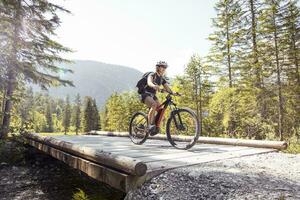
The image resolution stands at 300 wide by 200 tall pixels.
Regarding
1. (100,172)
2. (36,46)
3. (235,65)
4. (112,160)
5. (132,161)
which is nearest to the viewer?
(132,161)

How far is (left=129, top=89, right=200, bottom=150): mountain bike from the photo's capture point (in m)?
6.77

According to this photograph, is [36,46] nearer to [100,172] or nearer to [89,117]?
[100,172]

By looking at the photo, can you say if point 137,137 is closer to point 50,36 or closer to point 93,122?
point 50,36

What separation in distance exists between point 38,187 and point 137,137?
4508 mm

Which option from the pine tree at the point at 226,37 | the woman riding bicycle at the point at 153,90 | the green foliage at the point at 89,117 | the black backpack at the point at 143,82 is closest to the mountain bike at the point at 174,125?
the woman riding bicycle at the point at 153,90

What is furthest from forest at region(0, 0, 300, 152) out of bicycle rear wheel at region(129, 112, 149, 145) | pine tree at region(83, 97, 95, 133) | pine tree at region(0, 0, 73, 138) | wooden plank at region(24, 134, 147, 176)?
pine tree at region(83, 97, 95, 133)

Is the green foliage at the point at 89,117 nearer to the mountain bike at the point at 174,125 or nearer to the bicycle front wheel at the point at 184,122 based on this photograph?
the mountain bike at the point at 174,125

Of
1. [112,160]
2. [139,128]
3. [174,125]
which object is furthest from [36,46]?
[112,160]

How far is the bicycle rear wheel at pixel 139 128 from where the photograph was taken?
809 cm

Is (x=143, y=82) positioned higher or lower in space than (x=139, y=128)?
higher

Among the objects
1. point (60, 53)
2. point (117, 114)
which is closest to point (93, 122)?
point (117, 114)

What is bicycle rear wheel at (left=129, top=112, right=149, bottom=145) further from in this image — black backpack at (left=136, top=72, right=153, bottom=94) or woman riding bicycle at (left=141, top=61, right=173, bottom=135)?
black backpack at (left=136, top=72, right=153, bottom=94)

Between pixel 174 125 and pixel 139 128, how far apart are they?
5.04ft

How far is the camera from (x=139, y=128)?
8.25m
